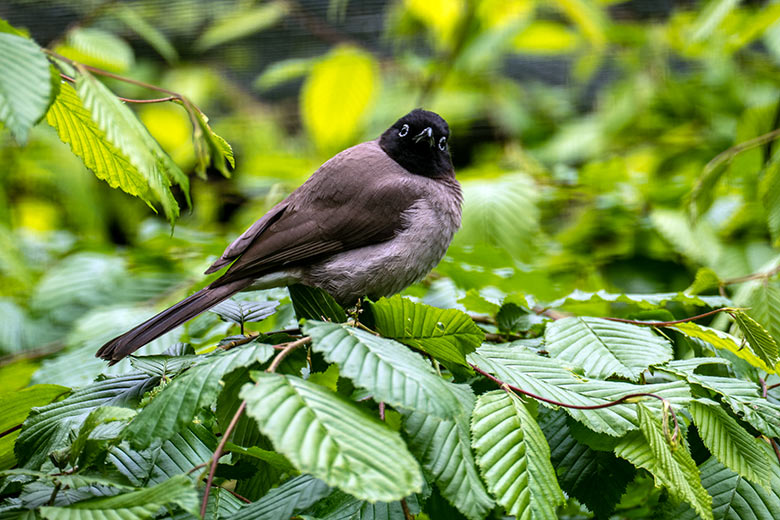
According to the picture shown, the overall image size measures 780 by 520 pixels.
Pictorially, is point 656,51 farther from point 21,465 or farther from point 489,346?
point 21,465

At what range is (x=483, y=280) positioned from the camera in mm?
2213

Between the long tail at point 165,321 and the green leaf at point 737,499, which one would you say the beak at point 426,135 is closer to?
the long tail at point 165,321

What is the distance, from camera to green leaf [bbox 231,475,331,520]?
3.56 ft

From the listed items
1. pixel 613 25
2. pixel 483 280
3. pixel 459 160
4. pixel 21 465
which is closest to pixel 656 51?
pixel 613 25

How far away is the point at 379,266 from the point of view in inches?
86.7

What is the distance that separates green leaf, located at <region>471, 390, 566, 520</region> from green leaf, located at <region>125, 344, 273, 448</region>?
36 cm

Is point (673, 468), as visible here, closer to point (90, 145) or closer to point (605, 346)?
point (605, 346)

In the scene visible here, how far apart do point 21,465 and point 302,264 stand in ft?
3.62

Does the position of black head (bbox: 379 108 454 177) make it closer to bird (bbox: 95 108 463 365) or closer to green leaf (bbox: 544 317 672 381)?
bird (bbox: 95 108 463 365)

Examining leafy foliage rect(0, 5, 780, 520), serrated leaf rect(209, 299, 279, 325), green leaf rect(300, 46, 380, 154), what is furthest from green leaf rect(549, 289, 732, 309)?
green leaf rect(300, 46, 380, 154)

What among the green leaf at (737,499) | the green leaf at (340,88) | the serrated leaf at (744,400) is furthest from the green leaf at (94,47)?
the green leaf at (737,499)

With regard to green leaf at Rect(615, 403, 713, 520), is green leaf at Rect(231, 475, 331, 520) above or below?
below

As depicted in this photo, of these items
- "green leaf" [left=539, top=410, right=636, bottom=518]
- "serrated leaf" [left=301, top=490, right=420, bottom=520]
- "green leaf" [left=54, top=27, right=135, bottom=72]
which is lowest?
"green leaf" [left=539, top=410, right=636, bottom=518]

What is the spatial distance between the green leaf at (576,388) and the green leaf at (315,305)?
0.29 meters
